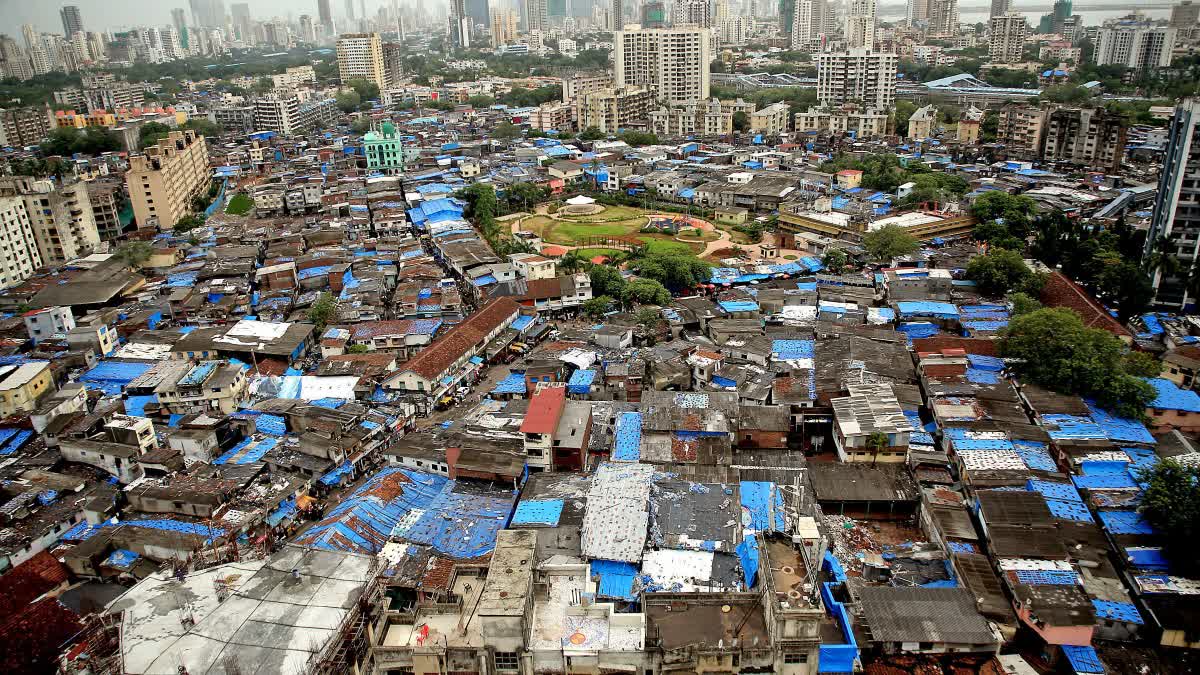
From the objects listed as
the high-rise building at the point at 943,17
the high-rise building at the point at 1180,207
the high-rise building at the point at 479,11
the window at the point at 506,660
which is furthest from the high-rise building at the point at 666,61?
the high-rise building at the point at 479,11

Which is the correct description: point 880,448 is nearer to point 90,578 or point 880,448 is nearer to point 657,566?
point 657,566

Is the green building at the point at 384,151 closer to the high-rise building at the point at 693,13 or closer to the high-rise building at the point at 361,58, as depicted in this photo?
the high-rise building at the point at 361,58

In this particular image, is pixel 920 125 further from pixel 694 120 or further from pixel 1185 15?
pixel 1185 15

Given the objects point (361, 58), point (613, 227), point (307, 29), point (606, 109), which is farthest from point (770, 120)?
point (307, 29)

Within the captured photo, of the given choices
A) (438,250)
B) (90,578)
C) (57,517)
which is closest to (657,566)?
(90,578)

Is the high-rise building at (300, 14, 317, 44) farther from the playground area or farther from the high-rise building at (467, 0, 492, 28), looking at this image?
the playground area

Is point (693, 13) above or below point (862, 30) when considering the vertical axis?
above
